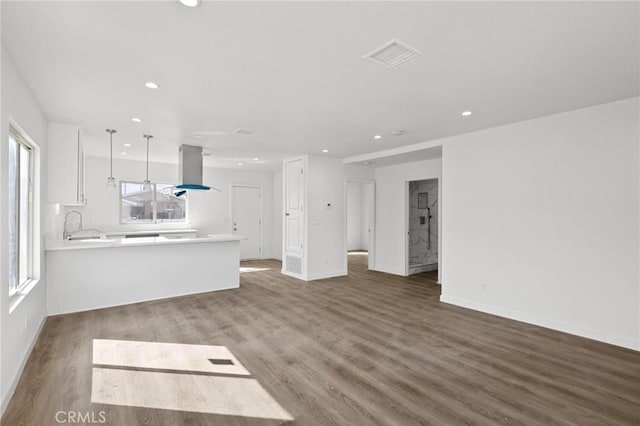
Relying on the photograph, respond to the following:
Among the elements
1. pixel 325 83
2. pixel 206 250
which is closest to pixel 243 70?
pixel 325 83

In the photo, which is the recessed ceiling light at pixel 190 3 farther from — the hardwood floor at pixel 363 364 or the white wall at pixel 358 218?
the white wall at pixel 358 218

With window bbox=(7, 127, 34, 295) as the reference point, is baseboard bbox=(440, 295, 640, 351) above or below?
below

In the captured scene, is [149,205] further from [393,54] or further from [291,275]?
[393,54]

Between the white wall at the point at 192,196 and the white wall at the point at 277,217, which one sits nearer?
the white wall at the point at 192,196

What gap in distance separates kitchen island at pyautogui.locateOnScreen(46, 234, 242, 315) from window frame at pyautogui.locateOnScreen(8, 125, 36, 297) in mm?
805

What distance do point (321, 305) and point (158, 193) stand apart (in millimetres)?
5547

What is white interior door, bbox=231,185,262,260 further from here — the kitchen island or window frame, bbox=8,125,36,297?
window frame, bbox=8,125,36,297

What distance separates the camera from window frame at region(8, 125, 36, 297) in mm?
2989

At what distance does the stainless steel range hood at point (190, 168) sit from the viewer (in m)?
5.69

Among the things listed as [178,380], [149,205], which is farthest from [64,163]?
[149,205]

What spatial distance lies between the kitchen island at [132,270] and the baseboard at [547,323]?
390 cm

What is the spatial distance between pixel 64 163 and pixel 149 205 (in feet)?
12.2

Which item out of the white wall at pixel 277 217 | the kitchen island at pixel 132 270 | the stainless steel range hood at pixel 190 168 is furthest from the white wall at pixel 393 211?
the stainless steel range hood at pixel 190 168

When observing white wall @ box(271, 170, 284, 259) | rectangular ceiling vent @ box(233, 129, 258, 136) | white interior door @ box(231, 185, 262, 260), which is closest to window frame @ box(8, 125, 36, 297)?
rectangular ceiling vent @ box(233, 129, 258, 136)
